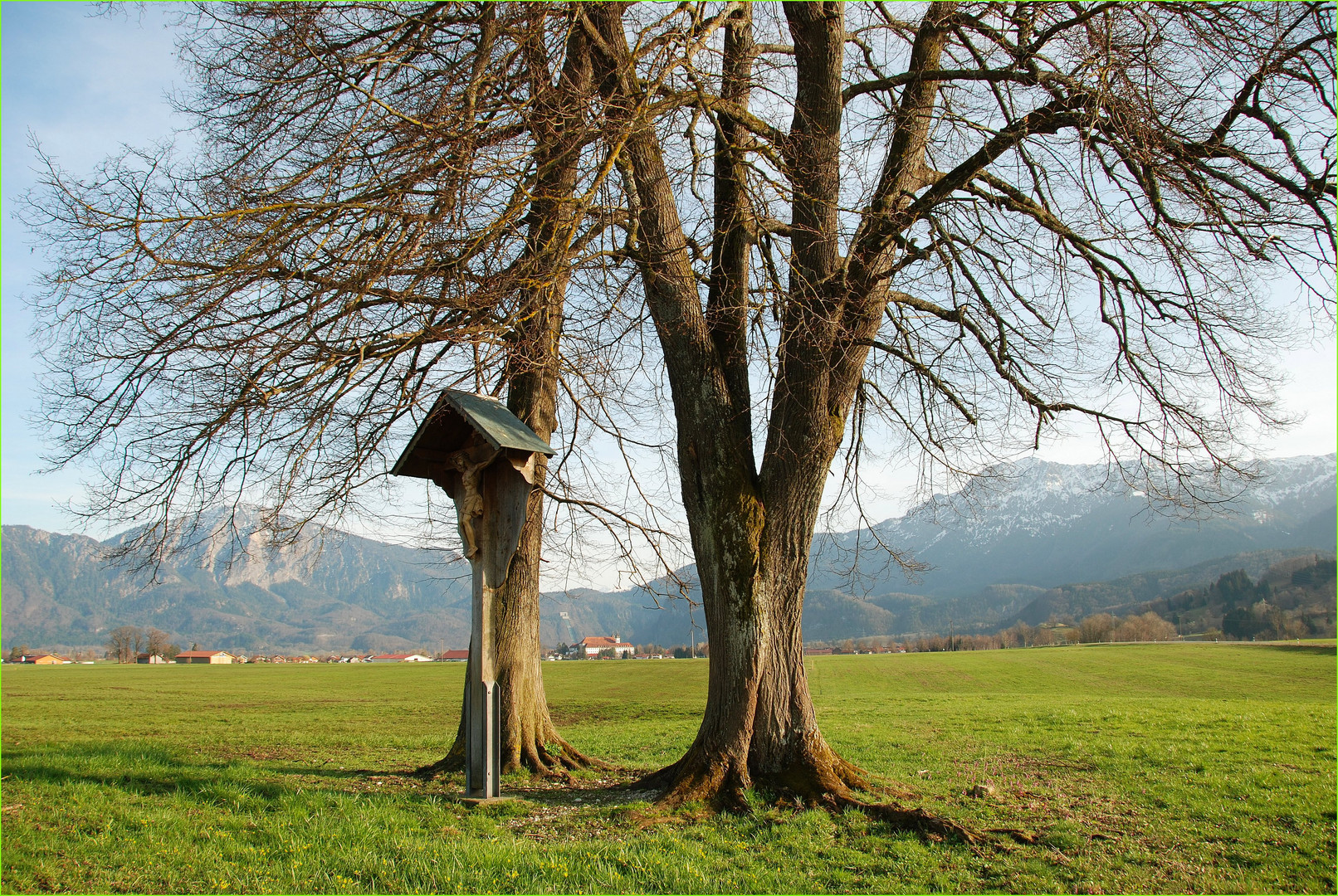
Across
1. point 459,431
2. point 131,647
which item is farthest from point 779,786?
point 131,647

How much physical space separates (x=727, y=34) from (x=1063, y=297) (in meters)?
5.06

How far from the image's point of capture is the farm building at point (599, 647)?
420 feet

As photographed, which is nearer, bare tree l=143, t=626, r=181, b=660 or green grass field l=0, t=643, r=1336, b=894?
green grass field l=0, t=643, r=1336, b=894

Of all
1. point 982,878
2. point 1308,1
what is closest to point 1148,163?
point 1308,1

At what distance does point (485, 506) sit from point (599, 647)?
141631mm

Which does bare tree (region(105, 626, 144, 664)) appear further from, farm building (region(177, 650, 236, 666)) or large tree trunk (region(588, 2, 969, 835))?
large tree trunk (region(588, 2, 969, 835))

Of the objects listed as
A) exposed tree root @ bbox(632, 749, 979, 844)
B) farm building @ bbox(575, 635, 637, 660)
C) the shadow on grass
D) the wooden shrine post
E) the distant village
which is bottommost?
farm building @ bbox(575, 635, 637, 660)

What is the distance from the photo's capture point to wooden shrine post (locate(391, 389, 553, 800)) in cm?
695

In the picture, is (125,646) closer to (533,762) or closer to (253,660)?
(253,660)

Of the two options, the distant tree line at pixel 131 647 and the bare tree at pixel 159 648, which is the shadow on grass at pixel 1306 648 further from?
the bare tree at pixel 159 648

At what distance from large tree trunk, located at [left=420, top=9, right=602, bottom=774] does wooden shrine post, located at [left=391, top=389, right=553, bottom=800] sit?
3.17ft

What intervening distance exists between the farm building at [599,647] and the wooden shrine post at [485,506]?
118218mm

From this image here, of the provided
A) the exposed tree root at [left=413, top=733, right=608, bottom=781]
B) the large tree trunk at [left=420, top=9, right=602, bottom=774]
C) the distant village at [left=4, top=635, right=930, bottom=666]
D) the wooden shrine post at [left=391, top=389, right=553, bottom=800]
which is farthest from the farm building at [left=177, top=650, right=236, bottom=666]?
the wooden shrine post at [left=391, top=389, right=553, bottom=800]

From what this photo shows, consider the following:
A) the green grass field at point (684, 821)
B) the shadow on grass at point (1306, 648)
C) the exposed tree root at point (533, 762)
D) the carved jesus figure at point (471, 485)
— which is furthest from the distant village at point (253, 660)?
the carved jesus figure at point (471, 485)
